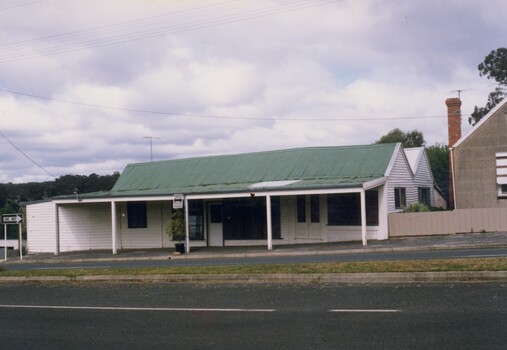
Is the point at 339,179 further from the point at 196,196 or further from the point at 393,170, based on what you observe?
the point at 196,196

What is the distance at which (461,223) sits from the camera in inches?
1048

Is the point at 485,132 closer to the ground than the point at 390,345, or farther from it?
farther from it

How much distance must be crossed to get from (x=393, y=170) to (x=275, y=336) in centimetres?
2126

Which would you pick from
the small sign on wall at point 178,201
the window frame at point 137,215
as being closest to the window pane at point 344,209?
the small sign on wall at point 178,201

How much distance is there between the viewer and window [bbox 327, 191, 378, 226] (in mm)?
27406

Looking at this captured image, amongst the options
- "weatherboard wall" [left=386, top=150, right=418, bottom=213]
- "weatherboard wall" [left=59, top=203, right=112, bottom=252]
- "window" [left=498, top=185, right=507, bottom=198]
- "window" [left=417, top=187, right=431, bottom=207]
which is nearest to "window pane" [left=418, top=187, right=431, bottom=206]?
"window" [left=417, top=187, right=431, bottom=207]

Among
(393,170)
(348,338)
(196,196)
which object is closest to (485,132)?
(393,170)

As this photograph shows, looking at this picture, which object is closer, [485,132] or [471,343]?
[471,343]

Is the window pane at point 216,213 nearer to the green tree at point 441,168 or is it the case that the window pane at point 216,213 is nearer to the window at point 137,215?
the window at point 137,215

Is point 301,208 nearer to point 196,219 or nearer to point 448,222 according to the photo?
point 196,219

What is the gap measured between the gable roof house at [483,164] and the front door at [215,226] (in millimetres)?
11742

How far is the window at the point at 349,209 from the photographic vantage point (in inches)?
1079

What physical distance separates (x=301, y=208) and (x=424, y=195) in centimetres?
926

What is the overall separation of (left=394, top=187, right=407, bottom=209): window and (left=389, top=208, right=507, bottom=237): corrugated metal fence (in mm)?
2155
